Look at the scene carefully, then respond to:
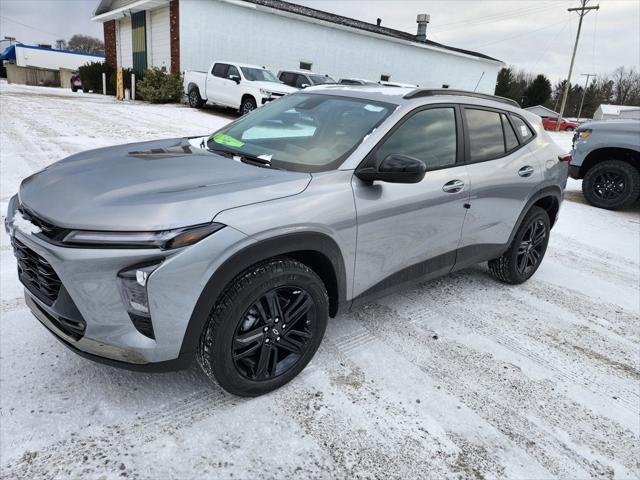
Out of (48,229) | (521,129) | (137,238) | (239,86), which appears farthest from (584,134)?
(239,86)

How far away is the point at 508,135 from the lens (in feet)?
12.9

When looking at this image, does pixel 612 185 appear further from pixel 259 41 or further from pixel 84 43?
pixel 84 43

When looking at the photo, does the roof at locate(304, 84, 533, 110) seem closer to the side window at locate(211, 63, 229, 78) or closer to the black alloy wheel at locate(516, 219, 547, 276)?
the black alloy wheel at locate(516, 219, 547, 276)

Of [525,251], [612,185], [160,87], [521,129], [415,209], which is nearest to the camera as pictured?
[415,209]

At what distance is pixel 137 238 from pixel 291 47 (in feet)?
78.9

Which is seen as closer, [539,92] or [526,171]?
[526,171]

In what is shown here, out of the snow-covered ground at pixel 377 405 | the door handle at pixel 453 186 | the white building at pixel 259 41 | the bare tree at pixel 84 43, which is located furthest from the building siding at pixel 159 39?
the bare tree at pixel 84 43

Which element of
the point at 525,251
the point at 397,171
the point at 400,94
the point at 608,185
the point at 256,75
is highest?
the point at 256,75

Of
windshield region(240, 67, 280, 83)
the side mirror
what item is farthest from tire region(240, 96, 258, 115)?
the side mirror

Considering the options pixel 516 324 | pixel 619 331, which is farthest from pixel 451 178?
pixel 619 331

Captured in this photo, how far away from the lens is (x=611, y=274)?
498cm

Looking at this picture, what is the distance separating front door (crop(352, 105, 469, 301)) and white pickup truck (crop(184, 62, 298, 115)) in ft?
37.3

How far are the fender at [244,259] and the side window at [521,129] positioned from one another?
2434 millimetres

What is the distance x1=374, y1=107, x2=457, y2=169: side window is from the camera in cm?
295
